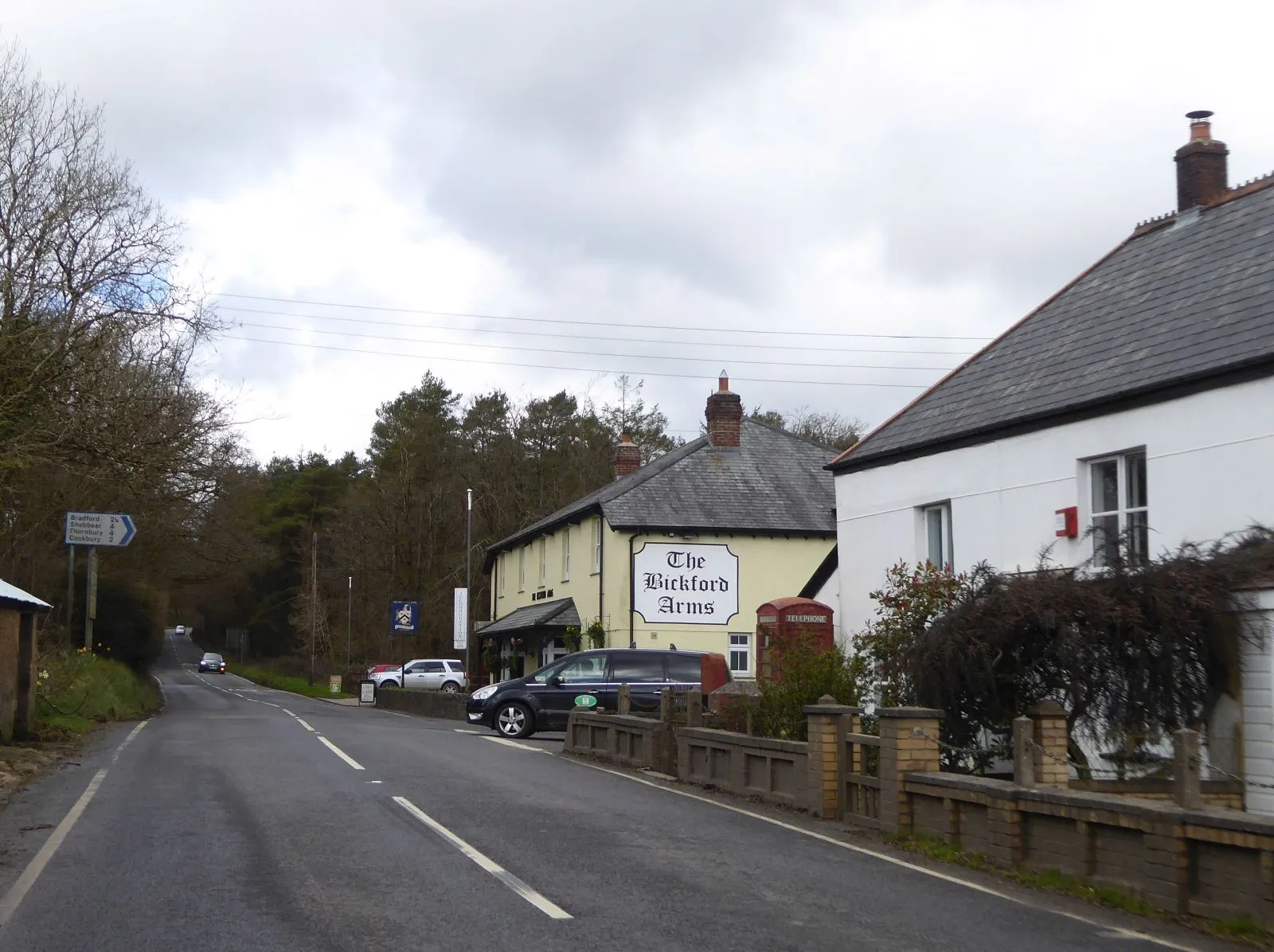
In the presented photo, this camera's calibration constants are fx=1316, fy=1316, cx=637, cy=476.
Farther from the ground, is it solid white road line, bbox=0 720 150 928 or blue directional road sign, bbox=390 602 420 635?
blue directional road sign, bbox=390 602 420 635

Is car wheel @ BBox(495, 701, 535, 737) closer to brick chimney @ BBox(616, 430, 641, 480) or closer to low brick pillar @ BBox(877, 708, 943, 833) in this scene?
low brick pillar @ BBox(877, 708, 943, 833)

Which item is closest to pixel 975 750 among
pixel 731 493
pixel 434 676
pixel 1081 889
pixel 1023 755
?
pixel 1023 755

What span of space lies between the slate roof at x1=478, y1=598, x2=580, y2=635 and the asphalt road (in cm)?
2209

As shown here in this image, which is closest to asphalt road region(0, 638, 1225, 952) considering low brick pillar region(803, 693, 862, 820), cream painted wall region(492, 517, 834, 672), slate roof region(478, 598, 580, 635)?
low brick pillar region(803, 693, 862, 820)

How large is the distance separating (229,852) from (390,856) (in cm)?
132

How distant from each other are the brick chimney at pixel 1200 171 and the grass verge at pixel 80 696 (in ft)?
67.4

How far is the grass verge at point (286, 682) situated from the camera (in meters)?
69.1

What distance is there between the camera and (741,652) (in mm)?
36969

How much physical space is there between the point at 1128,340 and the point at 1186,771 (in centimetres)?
1008

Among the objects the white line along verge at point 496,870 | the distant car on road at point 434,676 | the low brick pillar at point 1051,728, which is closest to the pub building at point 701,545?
the distant car on road at point 434,676

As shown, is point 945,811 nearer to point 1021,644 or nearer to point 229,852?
point 1021,644

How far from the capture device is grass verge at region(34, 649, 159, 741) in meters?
24.9

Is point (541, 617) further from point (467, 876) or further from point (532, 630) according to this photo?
point (467, 876)

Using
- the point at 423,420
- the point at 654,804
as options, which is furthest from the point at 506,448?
the point at 654,804
